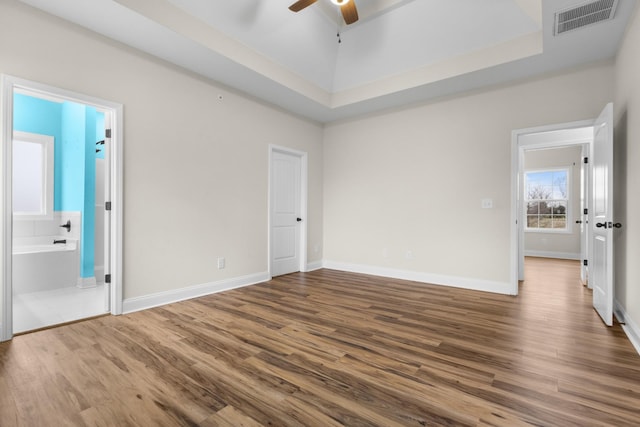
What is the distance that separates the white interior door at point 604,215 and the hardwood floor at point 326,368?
0.25 meters

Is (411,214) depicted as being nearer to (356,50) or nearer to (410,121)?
(410,121)

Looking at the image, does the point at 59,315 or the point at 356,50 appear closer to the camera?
the point at 59,315

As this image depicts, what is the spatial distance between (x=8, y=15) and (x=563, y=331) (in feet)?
17.7

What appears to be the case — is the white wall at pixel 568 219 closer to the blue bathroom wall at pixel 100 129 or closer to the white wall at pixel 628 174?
the white wall at pixel 628 174

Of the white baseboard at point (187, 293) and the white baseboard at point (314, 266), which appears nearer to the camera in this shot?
the white baseboard at point (187, 293)

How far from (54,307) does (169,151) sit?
6.97 feet

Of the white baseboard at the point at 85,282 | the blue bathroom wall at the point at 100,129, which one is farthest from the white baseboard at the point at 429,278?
the blue bathroom wall at the point at 100,129

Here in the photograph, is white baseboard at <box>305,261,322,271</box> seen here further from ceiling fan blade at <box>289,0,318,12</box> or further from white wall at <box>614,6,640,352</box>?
white wall at <box>614,6,640,352</box>

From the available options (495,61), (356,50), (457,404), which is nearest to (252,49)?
(356,50)

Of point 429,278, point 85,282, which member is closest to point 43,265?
point 85,282

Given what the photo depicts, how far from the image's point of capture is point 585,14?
2.76 meters

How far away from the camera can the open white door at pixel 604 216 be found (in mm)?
2807

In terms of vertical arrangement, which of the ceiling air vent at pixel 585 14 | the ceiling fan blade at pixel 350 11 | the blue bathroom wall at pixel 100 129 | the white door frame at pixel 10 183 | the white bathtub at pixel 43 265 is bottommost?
the white bathtub at pixel 43 265

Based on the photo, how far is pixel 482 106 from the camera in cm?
427
